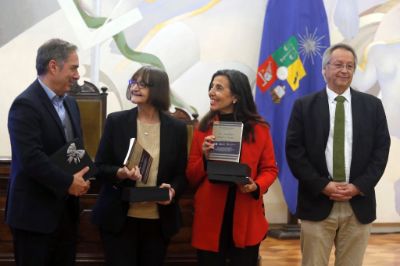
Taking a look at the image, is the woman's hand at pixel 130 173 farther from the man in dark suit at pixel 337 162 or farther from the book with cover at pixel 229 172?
the man in dark suit at pixel 337 162

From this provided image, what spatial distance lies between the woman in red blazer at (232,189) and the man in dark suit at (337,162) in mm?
273

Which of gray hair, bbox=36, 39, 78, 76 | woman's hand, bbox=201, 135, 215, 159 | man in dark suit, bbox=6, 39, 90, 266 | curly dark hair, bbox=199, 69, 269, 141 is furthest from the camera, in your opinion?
curly dark hair, bbox=199, 69, 269, 141

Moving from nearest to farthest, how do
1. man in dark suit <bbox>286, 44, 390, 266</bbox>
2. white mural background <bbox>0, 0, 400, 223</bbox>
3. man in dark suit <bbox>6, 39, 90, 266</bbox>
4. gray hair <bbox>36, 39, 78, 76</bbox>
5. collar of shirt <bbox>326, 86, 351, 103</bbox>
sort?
man in dark suit <bbox>6, 39, 90, 266</bbox>
gray hair <bbox>36, 39, 78, 76</bbox>
man in dark suit <bbox>286, 44, 390, 266</bbox>
collar of shirt <bbox>326, 86, 351, 103</bbox>
white mural background <bbox>0, 0, 400, 223</bbox>

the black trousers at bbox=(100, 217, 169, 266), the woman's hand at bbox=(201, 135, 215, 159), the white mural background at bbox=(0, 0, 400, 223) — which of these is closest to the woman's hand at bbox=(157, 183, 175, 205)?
the black trousers at bbox=(100, 217, 169, 266)

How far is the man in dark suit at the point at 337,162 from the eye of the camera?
3.02 metres

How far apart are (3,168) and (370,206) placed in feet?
7.63

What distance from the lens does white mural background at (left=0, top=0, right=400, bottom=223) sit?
5516 millimetres

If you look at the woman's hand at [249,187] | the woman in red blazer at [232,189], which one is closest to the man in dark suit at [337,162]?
the woman in red blazer at [232,189]

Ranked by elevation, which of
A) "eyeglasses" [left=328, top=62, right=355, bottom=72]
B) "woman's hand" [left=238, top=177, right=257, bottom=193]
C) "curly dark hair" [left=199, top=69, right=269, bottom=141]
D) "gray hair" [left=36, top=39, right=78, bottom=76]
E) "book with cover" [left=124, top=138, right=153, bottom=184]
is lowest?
"woman's hand" [left=238, top=177, right=257, bottom=193]

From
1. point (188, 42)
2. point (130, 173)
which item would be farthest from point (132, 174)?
point (188, 42)

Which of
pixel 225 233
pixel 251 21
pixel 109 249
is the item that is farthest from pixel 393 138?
pixel 109 249

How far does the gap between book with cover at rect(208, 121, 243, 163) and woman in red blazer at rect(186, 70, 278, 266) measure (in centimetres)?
4

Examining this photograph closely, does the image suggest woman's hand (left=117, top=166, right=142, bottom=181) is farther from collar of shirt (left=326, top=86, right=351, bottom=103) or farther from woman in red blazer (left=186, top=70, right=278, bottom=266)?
collar of shirt (left=326, top=86, right=351, bottom=103)

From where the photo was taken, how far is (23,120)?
254 cm
